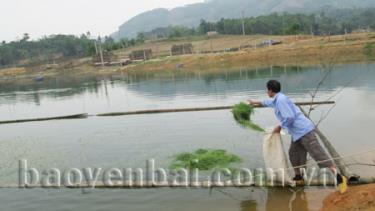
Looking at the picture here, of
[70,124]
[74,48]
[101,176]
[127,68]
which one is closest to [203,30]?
[74,48]

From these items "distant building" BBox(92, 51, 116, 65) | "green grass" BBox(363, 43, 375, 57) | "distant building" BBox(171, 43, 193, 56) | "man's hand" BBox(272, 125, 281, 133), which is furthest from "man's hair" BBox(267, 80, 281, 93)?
"distant building" BBox(92, 51, 116, 65)

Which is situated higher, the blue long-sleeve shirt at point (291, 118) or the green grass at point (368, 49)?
Result: the blue long-sleeve shirt at point (291, 118)

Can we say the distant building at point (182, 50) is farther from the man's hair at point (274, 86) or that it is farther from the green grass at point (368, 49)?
the man's hair at point (274, 86)

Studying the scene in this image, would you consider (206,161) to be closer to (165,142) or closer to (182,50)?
(165,142)

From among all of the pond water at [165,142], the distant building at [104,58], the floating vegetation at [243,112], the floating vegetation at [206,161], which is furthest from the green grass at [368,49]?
the distant building at [104,58]

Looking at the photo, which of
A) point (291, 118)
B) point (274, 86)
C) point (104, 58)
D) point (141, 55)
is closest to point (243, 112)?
point (274, 86)

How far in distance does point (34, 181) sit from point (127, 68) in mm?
48925

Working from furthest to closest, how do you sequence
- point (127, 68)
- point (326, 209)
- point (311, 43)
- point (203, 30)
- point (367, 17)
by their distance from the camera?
point (367, 17) → point (203, 30) → point (127, 68) → point (311, 43) → point (326, 209)

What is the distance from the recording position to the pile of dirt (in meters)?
5.18

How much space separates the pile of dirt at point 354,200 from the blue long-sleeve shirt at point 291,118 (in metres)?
0.99

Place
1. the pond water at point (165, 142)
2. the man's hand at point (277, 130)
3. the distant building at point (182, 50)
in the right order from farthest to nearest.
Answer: the distant building at point (182, 50)
the pond water at point (165, 142)
the man's hand at point (277, 130)

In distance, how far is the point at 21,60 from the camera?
305 feet

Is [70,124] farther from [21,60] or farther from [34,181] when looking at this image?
[21,60]

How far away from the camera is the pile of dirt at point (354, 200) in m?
5.18
